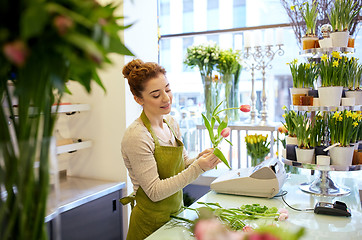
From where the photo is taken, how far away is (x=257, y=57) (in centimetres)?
307

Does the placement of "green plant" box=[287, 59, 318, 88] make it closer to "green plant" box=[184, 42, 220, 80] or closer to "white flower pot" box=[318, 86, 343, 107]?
"white flower pot" box=[318, 86, 343, 107]

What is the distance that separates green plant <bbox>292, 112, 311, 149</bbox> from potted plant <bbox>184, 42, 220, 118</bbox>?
113cm

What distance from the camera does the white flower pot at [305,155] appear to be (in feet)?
6.40

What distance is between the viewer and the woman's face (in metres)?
1.78

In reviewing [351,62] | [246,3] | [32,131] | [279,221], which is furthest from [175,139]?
[246,3]

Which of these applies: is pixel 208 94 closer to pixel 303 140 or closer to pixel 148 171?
pixel 303 140

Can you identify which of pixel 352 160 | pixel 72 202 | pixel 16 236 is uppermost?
pixel 16 236

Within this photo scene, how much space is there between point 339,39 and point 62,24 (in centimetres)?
190

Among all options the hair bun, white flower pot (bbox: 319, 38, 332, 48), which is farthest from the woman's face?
white flower pot (bbox: 319, 38, 332, 48)

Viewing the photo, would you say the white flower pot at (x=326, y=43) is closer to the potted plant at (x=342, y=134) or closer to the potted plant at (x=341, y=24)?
the potted plant at (x=341, y=24)

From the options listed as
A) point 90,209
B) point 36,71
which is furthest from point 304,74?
point 36,71

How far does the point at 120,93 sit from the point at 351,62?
1.55 meters

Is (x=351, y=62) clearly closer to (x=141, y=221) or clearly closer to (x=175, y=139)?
(x=175, y=139)

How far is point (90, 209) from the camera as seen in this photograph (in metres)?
2.41
